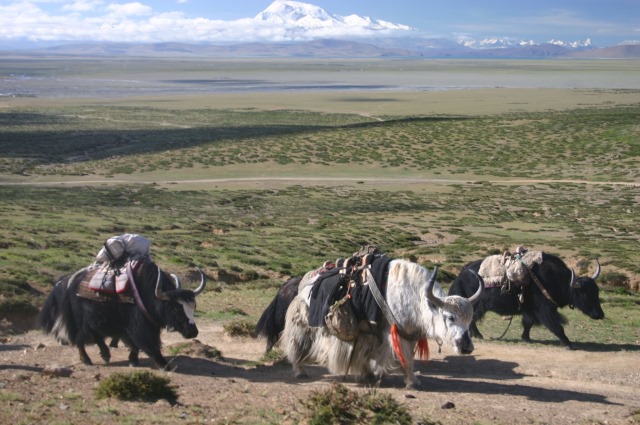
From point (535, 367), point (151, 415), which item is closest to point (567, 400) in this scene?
point (535, 367)

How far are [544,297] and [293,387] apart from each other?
4882mm

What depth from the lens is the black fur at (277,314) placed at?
10.4 m

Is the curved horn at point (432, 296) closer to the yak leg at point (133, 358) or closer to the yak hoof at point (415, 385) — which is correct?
the yak hoof at point (415, 385)

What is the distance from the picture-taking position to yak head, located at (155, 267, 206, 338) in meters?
9.55

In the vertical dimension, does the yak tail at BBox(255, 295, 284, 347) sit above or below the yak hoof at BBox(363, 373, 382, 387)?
above

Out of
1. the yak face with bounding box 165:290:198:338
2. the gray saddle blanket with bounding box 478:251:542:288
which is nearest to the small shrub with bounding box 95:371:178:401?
the yak face with bounding box 165:290:198:338

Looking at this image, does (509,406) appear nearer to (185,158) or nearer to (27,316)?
(27,316)

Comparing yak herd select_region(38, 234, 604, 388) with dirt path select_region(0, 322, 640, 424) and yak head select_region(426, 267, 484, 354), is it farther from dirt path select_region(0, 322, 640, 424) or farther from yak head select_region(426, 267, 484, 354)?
dirt path select_region(0, 322, 640, 424)

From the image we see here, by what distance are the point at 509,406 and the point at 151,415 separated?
359cm

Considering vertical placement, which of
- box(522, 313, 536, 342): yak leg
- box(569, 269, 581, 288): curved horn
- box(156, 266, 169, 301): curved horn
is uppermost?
box(156, 266, 169, 301): curved horn

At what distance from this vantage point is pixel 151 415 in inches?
305

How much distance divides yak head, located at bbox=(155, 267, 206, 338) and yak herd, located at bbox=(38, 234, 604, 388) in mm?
11

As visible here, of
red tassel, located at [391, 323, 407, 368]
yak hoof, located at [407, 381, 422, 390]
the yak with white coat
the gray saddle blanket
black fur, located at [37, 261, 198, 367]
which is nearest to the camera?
the yak with white coat

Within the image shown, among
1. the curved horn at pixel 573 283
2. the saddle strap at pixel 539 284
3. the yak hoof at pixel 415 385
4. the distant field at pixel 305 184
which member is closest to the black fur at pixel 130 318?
the yak hoof at pixel 415 385
